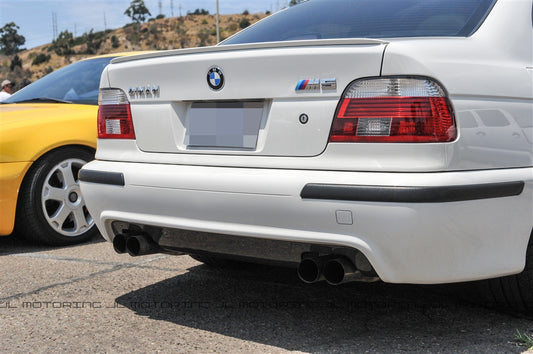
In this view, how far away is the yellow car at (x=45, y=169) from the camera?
4.73 m

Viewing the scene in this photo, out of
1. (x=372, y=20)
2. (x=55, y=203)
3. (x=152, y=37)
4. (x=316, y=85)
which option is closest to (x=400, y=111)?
(x=316, y=85)

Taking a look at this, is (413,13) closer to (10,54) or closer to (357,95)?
(357,95)

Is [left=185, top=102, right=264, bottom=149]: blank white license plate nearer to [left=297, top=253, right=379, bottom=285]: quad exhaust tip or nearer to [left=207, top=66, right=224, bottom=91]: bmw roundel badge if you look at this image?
[left=207, top=66, right=224, bottom=91]: bmw roundel badge

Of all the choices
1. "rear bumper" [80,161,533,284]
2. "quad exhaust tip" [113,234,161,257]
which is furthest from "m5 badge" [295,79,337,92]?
"quad exhaust tip" [113,234,161,257]

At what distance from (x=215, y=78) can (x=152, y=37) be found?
7182 centimetres

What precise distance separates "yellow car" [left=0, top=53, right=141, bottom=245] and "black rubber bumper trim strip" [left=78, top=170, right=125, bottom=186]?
5.32 feet

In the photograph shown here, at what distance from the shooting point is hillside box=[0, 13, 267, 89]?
6838 centimetres

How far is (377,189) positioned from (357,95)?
0.37 metres

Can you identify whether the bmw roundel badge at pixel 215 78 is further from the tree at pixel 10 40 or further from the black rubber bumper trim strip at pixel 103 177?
the tree at pixel 10 40

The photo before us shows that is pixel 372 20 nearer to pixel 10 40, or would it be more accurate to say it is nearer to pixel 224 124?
pixel 224 124

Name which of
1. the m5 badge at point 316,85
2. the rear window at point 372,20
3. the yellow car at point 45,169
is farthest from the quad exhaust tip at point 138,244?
the yellow car at point 45,169

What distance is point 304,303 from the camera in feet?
11.3

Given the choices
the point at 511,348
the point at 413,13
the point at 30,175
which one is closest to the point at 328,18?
the point at 413,13

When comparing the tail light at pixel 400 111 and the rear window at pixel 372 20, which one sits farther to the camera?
the rear window at pixel 372 20
